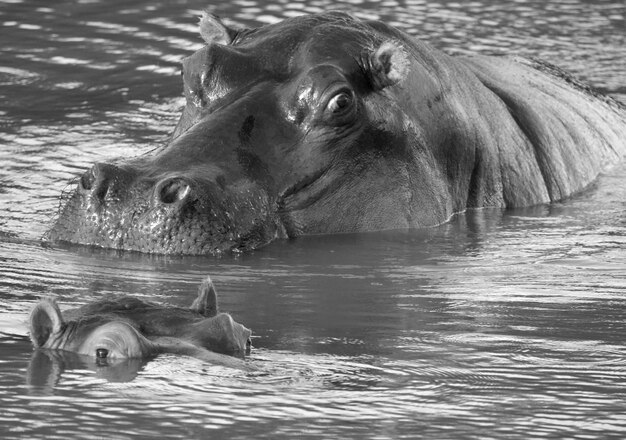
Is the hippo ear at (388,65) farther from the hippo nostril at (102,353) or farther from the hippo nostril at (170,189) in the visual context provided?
the hippo nostril at (102,353)

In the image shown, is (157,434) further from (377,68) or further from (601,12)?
(601,12)

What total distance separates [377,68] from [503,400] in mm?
3599

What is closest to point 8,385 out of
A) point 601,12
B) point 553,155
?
point 553,155

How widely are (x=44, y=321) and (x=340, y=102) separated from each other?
3.15 metres

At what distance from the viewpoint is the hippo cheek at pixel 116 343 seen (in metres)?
5.49

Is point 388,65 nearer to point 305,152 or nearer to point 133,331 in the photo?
point 305,152

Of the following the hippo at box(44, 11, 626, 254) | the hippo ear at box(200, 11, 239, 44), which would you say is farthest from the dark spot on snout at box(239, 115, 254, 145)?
the hippo ear at box(200, 11, 239, 44)

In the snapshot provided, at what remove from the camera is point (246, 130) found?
8305 millimetres

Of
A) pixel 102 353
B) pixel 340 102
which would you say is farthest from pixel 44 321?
pixel 340 102

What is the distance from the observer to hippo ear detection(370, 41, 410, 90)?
28.2 feet

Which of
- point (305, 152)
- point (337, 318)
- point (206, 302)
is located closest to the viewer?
point (206, 302)

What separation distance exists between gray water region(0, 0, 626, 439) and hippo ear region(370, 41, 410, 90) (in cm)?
84

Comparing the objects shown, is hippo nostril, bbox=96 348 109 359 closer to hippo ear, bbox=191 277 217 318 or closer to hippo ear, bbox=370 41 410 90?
hippo ear, bbox=191 277 217 318

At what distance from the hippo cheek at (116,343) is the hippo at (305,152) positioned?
2264 mm
